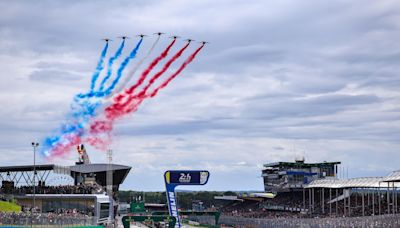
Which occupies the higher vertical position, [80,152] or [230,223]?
[80,152]

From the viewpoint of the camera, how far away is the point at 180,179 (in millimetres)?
92938

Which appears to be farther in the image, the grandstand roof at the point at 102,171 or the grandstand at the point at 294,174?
the grandstand at the point at 294,174

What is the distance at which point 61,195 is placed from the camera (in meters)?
118

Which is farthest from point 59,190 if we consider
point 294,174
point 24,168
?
point 294,174

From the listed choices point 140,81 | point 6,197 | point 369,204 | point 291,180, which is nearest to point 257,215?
point 291,180

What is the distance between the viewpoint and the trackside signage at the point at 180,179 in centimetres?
9225

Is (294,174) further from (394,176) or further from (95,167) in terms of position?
(394,176)

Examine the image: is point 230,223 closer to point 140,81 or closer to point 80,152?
point 140,81

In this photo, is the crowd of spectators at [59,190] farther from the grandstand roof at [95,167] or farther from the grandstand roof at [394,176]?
the grandstand roof at [394,176]

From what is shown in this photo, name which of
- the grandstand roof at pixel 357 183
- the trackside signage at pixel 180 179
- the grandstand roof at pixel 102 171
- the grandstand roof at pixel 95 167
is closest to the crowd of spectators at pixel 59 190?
the grandstand roof at pixel 102 171

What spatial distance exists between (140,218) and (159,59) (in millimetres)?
21910

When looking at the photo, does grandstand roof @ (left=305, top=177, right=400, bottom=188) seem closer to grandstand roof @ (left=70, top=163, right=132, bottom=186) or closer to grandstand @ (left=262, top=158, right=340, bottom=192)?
grandstand @ (left=262, top=158, right=340, bottom=192)

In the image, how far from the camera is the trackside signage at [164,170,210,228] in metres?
92.2

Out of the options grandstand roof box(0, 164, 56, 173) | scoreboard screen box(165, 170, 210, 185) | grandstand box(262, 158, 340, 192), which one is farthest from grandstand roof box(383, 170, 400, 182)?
grandstand box(262, 158, 340, 192)
